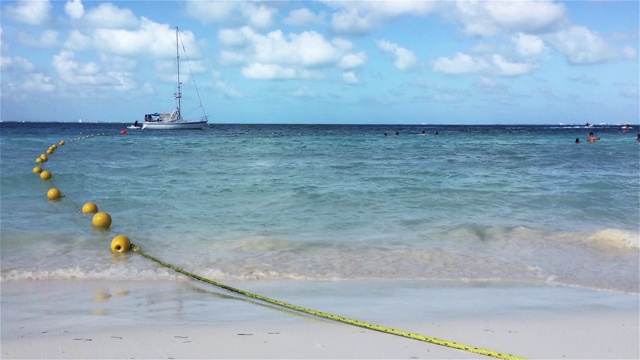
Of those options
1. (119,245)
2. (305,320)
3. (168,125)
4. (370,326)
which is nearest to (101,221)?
(119,245)

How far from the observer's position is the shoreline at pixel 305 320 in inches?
156

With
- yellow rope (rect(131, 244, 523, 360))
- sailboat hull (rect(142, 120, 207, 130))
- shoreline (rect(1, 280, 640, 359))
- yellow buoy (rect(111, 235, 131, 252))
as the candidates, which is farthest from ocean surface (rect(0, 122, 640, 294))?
sailboat hull (rect(142, 120, 207, 130))

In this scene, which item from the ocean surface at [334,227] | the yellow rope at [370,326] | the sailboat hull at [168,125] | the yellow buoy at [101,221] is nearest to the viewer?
the yellow rope at [370,326]

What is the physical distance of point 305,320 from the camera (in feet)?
15.1

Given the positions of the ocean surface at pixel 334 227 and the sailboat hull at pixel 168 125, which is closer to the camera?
the ocean surface at pixel 334 227

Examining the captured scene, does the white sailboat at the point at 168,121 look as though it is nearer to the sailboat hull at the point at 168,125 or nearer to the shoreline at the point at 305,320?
the sailboat hull at the point at 168,125

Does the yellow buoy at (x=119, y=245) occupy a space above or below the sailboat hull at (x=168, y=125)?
below

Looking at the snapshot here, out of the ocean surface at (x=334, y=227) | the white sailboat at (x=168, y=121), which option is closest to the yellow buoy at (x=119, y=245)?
the ocean surface at (x=334, y=227)

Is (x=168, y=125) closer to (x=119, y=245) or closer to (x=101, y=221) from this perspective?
(x=101, y=221)

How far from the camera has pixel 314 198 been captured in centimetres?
1200

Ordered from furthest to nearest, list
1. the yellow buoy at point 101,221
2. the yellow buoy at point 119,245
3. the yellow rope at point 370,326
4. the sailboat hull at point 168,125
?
the sailboat hull at point 168,125 < the yellow buoy at point 101,221 < the yellow buoy at point 119,245 < the yellow rope at point 370,326

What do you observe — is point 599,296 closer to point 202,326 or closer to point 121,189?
point 202,326

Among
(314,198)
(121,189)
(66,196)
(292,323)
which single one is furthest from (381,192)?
(292,323)

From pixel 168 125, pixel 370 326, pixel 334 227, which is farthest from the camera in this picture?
pixel 168 125
